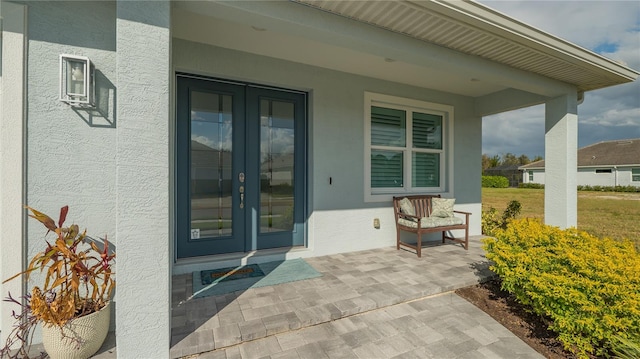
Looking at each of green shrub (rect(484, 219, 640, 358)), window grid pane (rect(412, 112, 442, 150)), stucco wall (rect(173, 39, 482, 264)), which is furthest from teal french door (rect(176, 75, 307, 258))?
green shrub (rect(484, 219, 640, 358))

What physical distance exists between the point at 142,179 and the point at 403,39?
104 inches

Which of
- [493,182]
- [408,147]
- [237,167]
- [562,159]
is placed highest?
[408,147]

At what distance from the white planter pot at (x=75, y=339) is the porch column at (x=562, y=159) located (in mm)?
5562

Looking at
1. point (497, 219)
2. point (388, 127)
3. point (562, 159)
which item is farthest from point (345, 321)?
point (497, 219)

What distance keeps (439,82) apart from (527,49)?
1.73m

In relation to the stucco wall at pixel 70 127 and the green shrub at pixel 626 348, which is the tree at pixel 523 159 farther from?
the stucco wall at pixel 70 127

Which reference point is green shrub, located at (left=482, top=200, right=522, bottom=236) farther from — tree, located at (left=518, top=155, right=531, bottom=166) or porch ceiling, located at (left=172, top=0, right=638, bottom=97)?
tree, located at (left=518, top=155, right=531, bottom=166)

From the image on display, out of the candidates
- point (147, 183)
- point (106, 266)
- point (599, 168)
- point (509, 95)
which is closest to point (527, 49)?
point (509, 95)

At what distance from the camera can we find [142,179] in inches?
70.1

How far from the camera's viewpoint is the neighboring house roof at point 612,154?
2195 cm

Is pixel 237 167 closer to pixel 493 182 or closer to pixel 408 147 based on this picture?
pixel 408 147

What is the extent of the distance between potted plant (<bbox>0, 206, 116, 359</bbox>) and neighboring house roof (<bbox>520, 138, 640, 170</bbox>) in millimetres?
33112

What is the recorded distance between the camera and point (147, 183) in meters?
1.79

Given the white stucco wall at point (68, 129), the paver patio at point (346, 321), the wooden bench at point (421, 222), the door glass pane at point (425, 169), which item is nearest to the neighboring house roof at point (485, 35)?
the white stucco wall at point (68, 129)
